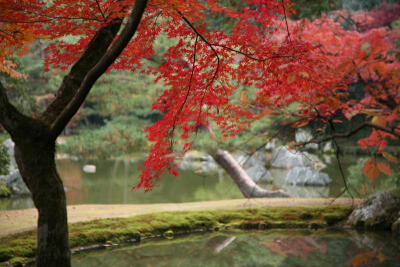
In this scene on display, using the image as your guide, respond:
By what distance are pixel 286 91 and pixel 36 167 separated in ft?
9.27

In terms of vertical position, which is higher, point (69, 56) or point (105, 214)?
point (69, 56)

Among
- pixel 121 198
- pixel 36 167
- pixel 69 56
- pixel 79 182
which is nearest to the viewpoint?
pixel 36 167

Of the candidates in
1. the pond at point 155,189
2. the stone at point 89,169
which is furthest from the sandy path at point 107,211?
the stone at point 89,169

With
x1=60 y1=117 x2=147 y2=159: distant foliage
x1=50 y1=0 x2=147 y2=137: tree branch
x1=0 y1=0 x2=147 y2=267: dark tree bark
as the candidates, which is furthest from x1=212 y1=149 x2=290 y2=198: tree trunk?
x1=50 y1=0 x2=147 y2=137: tree branch

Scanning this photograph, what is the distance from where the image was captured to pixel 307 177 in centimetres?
1155

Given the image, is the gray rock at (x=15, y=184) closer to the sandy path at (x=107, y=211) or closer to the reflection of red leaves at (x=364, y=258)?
the sandy path at (x=107, y=211)

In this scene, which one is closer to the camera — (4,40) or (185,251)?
(4,40)

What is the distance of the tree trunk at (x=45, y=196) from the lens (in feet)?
10.1

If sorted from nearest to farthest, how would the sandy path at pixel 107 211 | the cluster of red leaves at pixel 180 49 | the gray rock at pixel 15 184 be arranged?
the cluster of red leaves at pixel 180 49, the sandy path at pixel 107 211, the gray rock at pixel 15 184

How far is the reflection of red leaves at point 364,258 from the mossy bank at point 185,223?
4.21 ft

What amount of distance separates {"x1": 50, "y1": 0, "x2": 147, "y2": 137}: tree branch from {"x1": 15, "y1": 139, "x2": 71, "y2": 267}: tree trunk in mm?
188

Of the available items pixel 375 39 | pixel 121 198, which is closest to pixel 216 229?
pixel 121 198

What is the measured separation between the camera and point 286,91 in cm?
458

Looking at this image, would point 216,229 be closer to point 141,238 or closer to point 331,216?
point 141,238
